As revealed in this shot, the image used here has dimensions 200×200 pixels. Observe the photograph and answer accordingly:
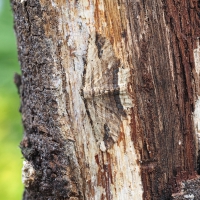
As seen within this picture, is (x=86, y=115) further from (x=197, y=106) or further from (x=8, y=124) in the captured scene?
(x=8, y=124)

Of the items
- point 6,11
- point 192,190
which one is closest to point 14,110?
point 6,11

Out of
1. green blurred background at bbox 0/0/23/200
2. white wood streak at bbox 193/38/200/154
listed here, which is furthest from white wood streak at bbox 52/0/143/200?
green blurred background at bbox 0/0/23/200

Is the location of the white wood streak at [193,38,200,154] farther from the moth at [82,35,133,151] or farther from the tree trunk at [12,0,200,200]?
the moth at [82,35,133,151]

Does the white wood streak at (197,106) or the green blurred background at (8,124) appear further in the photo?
the green blurred background at (8,124)

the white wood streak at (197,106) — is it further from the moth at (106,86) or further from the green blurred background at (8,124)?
the green blurred background at (8,124)

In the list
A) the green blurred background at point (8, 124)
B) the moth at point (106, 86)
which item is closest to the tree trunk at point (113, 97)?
the moth at point (106, 86)
